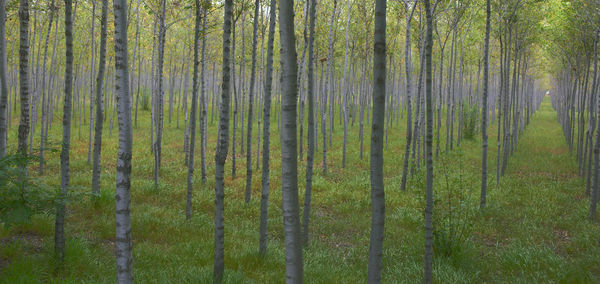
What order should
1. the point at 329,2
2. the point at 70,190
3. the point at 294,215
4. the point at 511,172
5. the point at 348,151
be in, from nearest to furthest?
1. the point at 294,215
2. the point at 70,190
3. the point at 511,172
4. the point at 329,2
5. the point at 348,151

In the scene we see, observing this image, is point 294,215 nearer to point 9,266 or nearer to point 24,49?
point 9,266

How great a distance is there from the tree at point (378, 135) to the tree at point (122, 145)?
2177mm

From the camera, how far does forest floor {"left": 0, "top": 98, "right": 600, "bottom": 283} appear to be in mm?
4914

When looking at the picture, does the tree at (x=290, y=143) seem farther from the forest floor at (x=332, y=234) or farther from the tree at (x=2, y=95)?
the tree at (x=2, y=95)

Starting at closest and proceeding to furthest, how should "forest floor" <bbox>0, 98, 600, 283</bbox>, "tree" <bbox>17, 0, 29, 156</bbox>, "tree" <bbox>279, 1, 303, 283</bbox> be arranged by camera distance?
"tree" <bbox>279, 1, 303, 283</bbox>, "forest floor" <bbox>0, 98, 600, 283</bbox>, "tree" <bbox>17, 0, 29, 156</bbox>

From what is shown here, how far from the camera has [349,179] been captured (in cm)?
1230

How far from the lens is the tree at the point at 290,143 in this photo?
2795mm

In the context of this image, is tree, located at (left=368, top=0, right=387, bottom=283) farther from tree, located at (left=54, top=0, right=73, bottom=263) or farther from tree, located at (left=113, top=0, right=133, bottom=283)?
tree, located at (left=54, top=0, right=73, bottom=263)

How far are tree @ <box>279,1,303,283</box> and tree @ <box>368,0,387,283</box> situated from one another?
2.25 feet

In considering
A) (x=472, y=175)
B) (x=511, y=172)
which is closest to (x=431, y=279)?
(x=472, y=175)

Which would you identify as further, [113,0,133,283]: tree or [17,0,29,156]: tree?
[17,0,29,156]: tree

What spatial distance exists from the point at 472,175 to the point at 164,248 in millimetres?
10703

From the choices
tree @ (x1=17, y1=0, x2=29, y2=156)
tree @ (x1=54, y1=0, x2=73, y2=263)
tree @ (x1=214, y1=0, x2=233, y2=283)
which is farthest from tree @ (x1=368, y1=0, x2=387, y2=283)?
tree @ (x1=17, y1=0, x2=29, y2=156)

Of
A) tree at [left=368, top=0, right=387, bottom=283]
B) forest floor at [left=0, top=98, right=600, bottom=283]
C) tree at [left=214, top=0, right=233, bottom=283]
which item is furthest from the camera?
forest floor at [left=0, top=98, right=600, bottom=283]
